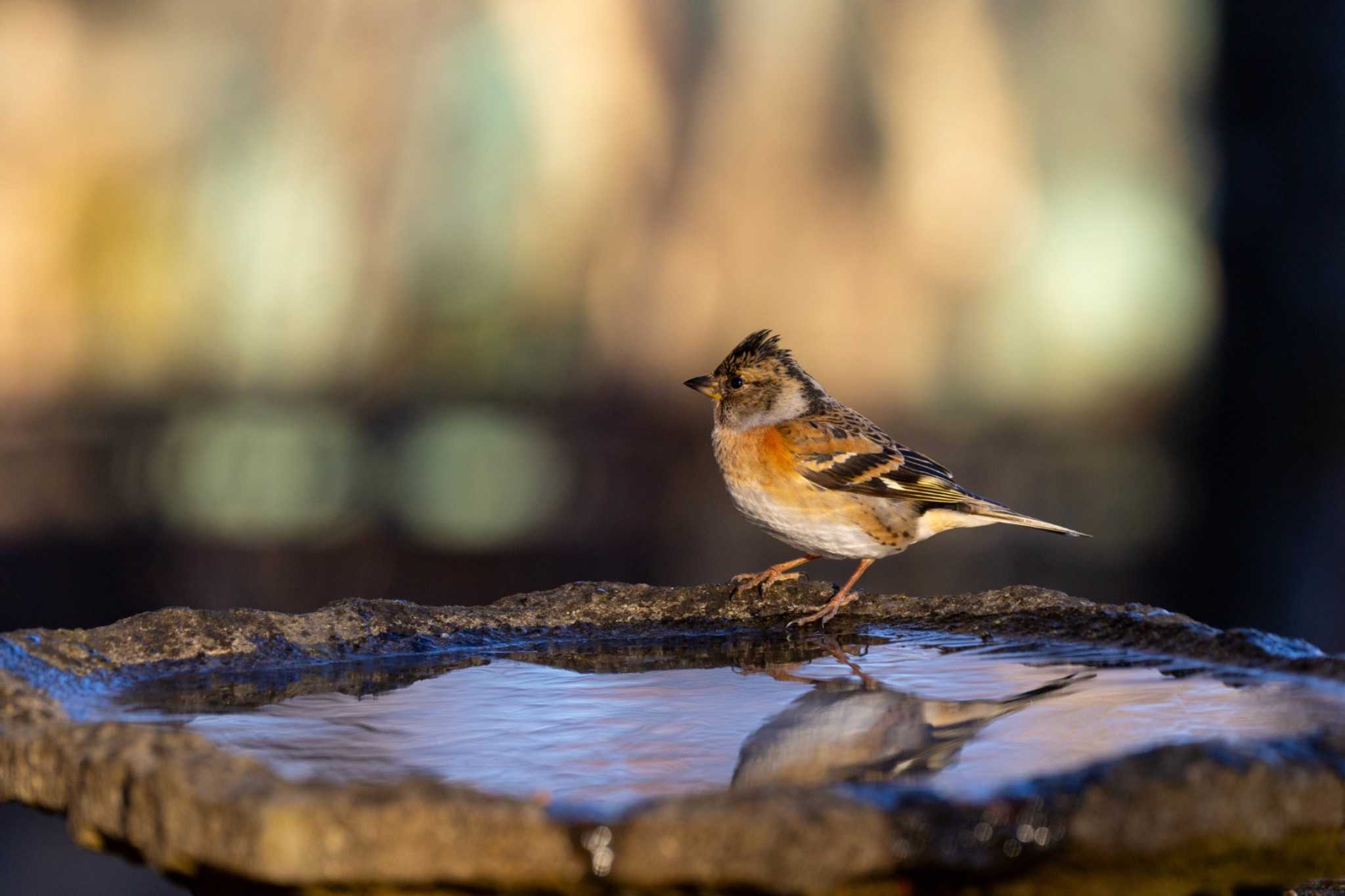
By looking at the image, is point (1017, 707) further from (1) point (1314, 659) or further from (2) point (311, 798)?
(2) point (311, 798)

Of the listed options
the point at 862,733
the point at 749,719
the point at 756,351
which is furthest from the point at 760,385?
the point at 862,733

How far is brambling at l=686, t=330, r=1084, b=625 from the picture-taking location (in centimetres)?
389

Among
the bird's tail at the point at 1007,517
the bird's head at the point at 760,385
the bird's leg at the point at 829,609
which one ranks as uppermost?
the bird's head at the point at 760,385

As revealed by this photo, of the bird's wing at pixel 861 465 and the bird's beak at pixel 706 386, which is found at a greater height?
the bird's beak at pixel 706 386

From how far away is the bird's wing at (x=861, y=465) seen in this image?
3.97m

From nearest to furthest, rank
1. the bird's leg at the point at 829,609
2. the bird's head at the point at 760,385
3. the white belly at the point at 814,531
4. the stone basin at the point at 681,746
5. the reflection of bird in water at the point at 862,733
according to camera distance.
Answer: the stone basin at the point at 681,746 → the reflection of bird in water at the point at 862,733 → the bird's leg at the point at 829,609 → the white belly at the point at 814,531 → the bird's head at the point at 760,385

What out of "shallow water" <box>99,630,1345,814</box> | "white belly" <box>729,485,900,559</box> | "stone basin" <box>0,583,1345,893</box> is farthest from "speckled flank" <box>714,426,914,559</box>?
"shallow water" <box>99,630,1345,814</box>

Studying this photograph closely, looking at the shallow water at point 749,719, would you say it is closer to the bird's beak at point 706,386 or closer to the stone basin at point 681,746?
the stone basin at point 681,746

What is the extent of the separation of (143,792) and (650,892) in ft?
2.15

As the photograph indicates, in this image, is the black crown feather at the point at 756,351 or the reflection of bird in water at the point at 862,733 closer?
the reflection of bird in water at the point at 862,733

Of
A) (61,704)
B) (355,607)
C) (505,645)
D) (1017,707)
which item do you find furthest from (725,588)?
(61,704)

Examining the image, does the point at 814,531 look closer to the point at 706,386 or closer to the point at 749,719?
the point at 706,386

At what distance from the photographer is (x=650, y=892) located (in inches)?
58.9

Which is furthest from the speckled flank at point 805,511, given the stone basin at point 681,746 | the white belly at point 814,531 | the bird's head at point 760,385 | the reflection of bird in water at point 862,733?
the reflection of bird in water at point 862,733
